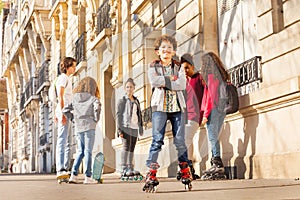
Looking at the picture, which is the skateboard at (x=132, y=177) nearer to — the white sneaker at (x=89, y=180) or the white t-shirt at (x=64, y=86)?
the white sneaker at (x=89, y=180)

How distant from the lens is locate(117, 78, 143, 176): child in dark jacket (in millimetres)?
8734

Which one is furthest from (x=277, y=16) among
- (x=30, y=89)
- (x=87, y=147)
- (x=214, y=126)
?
(x=30, y=89)

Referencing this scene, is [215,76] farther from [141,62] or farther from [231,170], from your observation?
[141,62]

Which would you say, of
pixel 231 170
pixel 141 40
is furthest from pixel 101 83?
pixel 231 170

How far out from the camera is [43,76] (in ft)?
87.9

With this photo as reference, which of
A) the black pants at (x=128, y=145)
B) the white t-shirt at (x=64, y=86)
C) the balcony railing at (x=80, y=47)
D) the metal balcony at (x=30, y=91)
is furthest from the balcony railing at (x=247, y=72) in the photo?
the metal balcony at (x=30, y=91)

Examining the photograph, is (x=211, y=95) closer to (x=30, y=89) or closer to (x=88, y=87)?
(x=88, y=87)

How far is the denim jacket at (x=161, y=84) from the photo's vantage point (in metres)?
5.53

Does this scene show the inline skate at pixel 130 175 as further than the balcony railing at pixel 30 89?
No

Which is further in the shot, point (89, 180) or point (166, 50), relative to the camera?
point (89, 180)

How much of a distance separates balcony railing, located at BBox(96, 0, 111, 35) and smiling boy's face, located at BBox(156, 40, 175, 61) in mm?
9686

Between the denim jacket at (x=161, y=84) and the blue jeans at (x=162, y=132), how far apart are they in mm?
→ 77

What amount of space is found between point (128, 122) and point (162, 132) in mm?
3258

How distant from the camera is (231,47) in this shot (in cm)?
903
